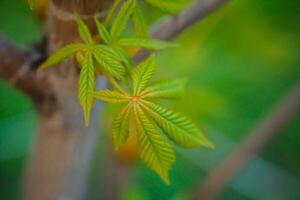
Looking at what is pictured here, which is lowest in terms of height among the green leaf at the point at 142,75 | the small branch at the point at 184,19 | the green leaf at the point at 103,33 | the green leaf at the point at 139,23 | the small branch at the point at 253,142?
the small branch at the point at 253,142

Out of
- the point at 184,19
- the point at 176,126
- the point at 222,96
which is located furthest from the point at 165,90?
the point at 222,96

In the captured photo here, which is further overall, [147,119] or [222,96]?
[222,96]

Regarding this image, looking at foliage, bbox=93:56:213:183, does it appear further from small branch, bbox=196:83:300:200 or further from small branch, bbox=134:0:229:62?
small branch, bbox=196:83:300:200

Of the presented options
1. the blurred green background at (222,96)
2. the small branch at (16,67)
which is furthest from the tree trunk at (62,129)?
the blurred green background at (222,96)

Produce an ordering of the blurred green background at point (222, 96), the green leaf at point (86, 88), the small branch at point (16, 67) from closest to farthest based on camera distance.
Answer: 1. the green leaf at point (86, 88)
2. the small branch at point (16, 67)
3. the blurred green background at point (222, 96)

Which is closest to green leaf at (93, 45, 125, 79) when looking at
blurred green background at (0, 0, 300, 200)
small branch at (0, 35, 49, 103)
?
small branch at (0, 35, 49, 103)

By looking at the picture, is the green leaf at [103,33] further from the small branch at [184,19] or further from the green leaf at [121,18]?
the small branch at [184,19]

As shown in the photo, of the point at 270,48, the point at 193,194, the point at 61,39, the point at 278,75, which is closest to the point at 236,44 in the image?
the point at 270,48

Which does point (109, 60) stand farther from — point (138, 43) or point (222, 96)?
point (222, 96)
